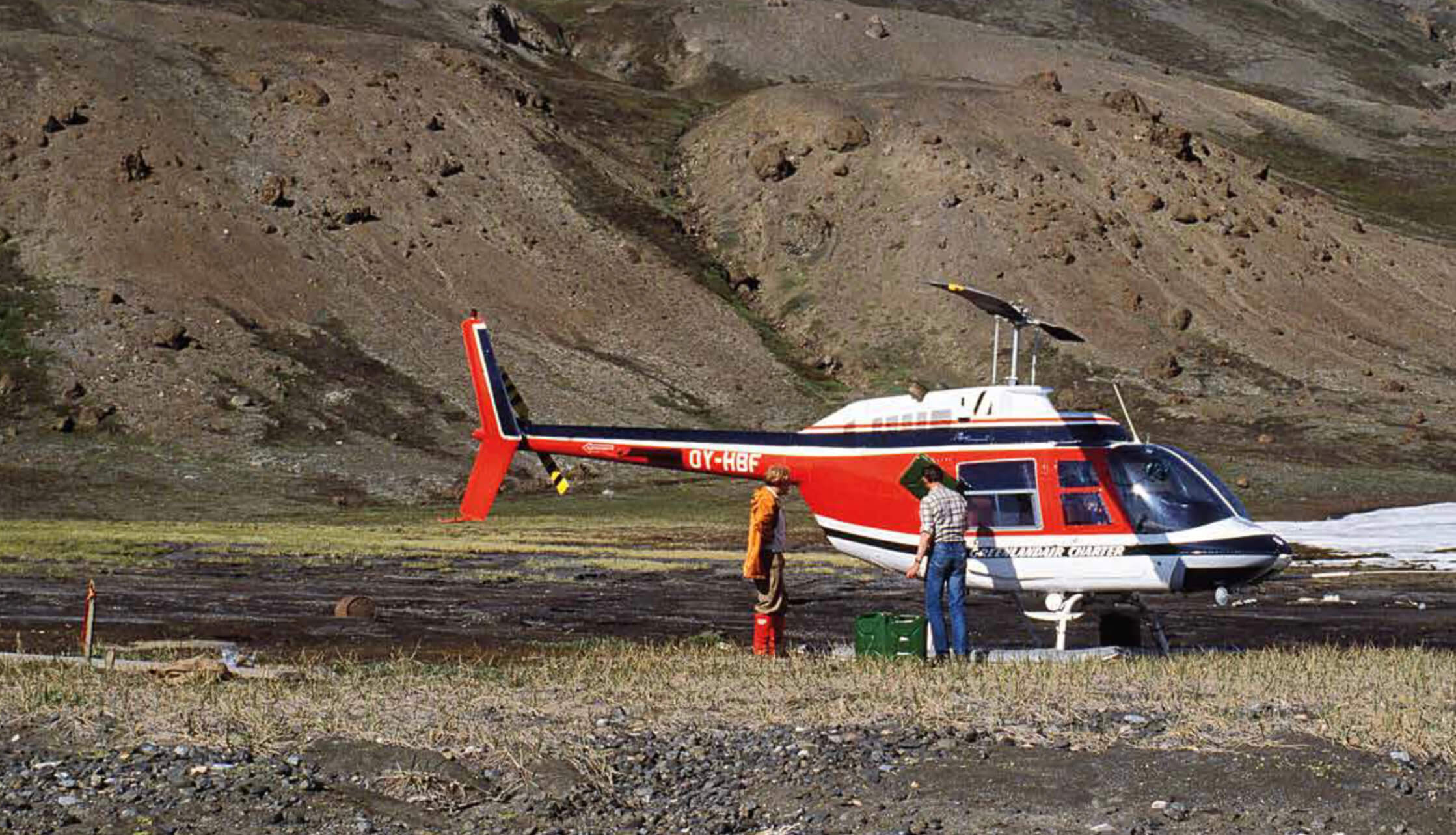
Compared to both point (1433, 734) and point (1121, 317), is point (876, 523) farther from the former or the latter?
point (1121, 317)

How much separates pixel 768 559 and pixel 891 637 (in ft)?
5.09

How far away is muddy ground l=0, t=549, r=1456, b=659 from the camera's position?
25844 millimetres

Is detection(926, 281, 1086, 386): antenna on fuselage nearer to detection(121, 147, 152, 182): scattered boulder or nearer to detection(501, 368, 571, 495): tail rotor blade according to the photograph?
detection(501, 368, 571, 495): tail rotor blade

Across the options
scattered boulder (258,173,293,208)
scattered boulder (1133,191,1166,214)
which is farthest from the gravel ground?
scattered boulder (1133,191,1166,214)

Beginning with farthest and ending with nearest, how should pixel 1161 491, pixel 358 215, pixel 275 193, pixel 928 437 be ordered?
1. pixel 358 215
2. pixel 275 193
3. pixel 928 437
4. pixel 1161 491

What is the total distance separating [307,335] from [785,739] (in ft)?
235

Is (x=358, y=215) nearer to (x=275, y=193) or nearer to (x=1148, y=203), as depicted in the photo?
(x=275, y=193)

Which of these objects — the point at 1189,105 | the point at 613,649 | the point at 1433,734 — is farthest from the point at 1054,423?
the point at 1189,105

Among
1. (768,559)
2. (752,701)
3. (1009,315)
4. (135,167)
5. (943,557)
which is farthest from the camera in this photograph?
(135,167)

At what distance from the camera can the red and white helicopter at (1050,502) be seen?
69.8ft

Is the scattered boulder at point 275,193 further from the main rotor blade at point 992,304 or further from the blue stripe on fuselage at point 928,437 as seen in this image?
the main rotor blade at point 992,304

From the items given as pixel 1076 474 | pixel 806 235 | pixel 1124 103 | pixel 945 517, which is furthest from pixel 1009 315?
pixel 1124 103

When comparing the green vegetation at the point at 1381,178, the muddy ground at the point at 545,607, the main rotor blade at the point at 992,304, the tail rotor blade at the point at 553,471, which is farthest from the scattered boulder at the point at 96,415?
the green vegetation at the point at 1381,178

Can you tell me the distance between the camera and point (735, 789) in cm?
Result: 1218
